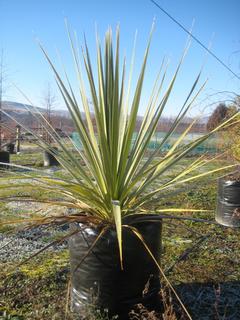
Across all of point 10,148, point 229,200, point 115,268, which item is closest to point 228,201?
point 229,200

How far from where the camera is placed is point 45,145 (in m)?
2.35

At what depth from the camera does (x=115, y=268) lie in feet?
6.77

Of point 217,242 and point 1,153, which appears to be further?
point 1,153

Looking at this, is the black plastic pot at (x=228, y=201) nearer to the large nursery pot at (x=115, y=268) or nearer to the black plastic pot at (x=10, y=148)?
the large nursery pot at (x=115, y=268)

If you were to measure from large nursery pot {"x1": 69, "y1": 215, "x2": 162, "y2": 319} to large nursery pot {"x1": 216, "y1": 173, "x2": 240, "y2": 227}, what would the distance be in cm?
335

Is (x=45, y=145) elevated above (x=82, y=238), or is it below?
above

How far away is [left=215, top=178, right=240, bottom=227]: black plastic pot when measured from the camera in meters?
5.18

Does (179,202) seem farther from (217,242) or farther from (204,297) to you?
(204,297)

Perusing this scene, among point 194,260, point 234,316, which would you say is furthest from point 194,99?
point 194,260

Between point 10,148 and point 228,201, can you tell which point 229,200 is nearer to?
point 228,201

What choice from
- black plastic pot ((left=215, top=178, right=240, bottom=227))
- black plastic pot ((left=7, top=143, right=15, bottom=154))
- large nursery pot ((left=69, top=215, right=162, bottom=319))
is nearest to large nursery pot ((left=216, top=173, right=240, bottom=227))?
black plastic pot ((left=215, top=178, right=240, bottom=227))

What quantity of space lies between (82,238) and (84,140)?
0.65m

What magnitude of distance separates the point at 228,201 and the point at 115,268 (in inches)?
A: 144

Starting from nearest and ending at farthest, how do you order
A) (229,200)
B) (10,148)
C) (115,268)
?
(115,268), (229,200), (10,148)
